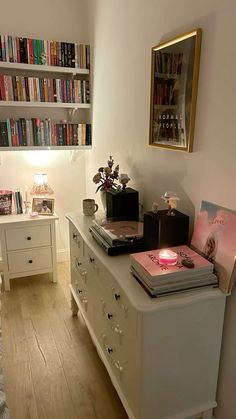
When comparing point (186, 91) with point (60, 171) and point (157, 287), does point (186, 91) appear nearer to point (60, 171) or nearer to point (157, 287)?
point (157, 287)

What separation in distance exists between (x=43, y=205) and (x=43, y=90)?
97 cm

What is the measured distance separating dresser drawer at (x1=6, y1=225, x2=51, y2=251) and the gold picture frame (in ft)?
4.53

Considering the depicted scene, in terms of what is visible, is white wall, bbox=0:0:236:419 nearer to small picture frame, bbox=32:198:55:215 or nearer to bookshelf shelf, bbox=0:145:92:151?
bookshelf shelf, bbox=0:145:92:151

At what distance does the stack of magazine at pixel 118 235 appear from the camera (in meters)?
1.49

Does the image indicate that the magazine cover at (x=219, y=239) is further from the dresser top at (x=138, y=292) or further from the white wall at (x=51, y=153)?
the white wall at (x=51, y=153)

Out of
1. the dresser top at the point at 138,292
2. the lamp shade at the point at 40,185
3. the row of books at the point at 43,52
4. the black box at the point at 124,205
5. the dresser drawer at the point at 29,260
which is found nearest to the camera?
the dresser top at the point at 138,292

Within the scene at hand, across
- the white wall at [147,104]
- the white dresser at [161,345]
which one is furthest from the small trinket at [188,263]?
the white wall at [147,104]

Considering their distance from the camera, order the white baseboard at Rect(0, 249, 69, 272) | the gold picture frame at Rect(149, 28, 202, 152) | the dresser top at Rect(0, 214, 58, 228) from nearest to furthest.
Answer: the gold picture frame at Rect(149, 28, 202, 152), the dresser top at Rect(0, 214, 58, 228), the white baseboard at Rect(0, 249, 69, 272)

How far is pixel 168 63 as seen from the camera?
152 cm

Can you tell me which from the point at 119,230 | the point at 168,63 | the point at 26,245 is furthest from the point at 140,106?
the point at 26,245

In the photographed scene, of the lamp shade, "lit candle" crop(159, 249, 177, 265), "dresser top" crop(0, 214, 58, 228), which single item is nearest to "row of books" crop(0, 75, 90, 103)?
the lamp shade

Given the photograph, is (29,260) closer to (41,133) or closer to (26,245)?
(26,245)

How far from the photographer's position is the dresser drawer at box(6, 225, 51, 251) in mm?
2592

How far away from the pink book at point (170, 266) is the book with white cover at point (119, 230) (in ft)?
0.75
